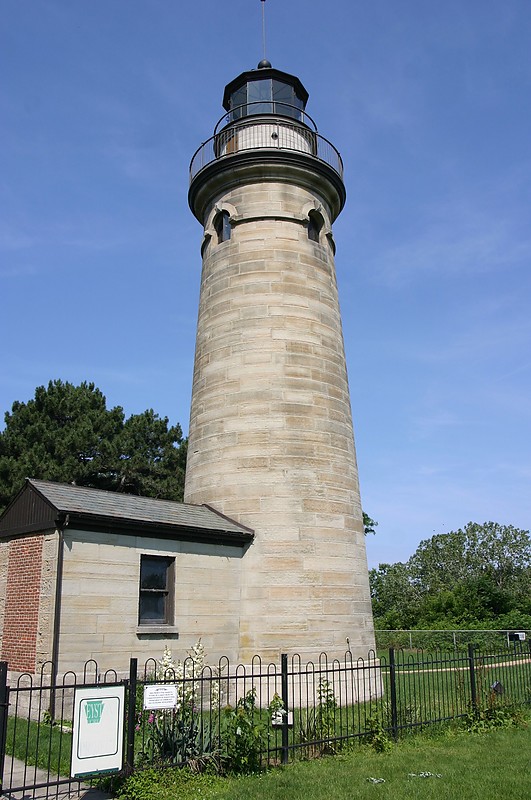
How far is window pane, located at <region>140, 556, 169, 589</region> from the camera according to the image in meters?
12.7

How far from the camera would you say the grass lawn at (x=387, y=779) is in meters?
7.46

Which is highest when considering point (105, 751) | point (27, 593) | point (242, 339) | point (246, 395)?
point (242, 339)

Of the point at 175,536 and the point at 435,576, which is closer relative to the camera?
the point at 175,536

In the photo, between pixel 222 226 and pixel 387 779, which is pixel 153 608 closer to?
pixel 387 779

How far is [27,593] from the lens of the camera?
1165 centimetres

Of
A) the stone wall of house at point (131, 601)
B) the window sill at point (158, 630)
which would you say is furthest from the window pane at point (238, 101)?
the window sill at point (158, 630)

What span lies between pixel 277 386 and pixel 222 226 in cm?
485

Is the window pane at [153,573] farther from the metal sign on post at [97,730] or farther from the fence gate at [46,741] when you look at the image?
the metal sign on post at [97,730]

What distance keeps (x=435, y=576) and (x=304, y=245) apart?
56744mm

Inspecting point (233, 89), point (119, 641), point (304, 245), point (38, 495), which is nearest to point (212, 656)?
point (119, 641)

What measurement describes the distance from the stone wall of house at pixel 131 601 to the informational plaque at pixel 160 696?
11.8 feet

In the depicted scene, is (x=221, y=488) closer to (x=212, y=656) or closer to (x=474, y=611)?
(x=212, y=656)

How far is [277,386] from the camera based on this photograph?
608 inches

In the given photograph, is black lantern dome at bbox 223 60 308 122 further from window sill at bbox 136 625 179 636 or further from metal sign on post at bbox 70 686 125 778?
metal sign on post at bbox 70 686 125 778
